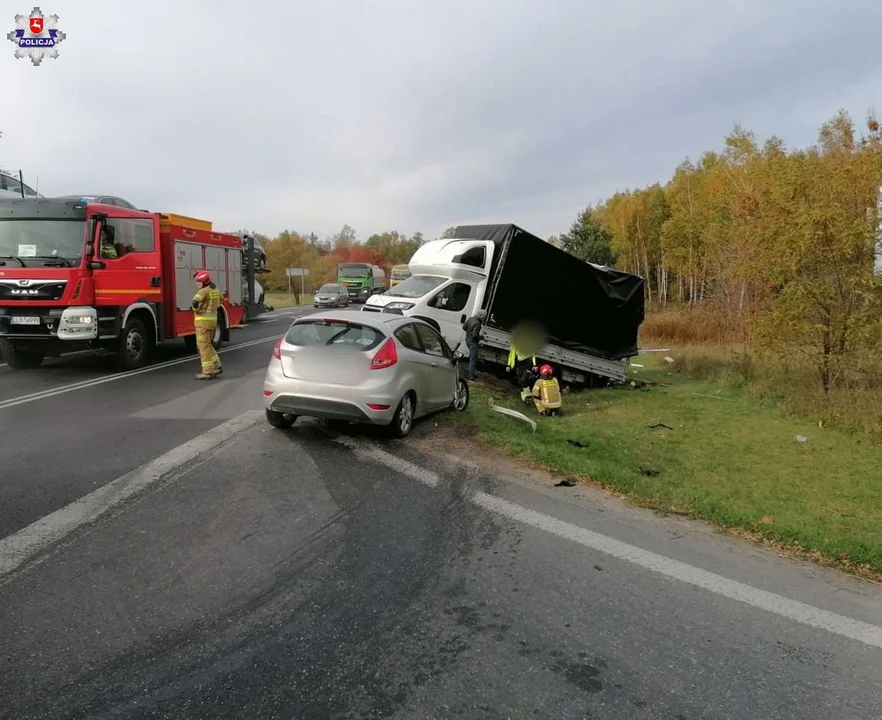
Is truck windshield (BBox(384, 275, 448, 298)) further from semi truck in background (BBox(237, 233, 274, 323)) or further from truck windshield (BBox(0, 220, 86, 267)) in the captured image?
semi truck in background (BBox(237, 233, 274, 323))

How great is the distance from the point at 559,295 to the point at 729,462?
6.38 metres

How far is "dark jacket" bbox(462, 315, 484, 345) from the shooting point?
39.9 ft

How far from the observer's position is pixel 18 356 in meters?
11.9

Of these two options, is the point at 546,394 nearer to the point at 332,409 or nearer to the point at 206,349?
the point at 332,409

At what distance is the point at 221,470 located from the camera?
5938mm

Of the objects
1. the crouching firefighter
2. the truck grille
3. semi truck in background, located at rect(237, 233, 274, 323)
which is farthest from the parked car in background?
the crouching firefighter

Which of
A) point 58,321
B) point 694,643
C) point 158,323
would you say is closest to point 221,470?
point 694,643

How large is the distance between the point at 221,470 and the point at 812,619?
487 cm

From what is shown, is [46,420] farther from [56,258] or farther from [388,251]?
[388,251]

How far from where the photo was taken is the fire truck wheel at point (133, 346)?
1171cm

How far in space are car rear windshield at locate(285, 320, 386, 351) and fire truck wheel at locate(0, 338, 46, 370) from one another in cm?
712

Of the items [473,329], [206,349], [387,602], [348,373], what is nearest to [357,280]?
[473,329]

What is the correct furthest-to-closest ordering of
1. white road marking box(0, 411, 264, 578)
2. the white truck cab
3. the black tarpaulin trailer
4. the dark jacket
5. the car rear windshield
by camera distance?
the white truck cab → the black tarpaulin trailer → the dark jacket → the car rear windshield → white road marking box(0, 411, 264, 578)

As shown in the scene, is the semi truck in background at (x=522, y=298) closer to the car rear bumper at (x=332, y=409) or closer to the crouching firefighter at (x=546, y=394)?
the crouching firefighter at (x=546, y=394)
